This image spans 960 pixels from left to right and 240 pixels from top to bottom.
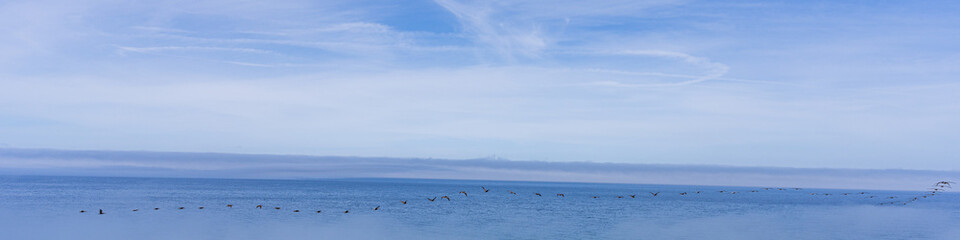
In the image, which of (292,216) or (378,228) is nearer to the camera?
(378,228)

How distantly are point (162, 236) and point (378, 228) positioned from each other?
549 inches

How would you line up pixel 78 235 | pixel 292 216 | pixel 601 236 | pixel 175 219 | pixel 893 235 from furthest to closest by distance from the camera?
pixel 292 216 < pixel 175 219 < pixel 893 235 < pixel 601 236 < pixel 78 235

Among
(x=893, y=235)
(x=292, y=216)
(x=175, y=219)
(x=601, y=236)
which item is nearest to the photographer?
(x=601, y=236)

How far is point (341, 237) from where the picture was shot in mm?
44844

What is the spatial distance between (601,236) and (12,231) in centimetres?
3596

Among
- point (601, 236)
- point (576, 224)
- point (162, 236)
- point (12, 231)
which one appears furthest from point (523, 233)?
point (12, 231)

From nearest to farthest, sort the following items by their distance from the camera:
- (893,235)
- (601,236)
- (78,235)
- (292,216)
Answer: (78,235) < (601,236) < (893,235) < (292,216)

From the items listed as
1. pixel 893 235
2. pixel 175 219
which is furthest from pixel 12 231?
pixel 893 235

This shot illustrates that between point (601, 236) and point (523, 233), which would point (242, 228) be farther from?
point (601, 236)

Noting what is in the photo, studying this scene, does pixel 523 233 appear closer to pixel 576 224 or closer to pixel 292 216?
pixel 576 224

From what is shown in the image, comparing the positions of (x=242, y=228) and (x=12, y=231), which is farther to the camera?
(x=242, y=228)

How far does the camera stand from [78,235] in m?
43.1

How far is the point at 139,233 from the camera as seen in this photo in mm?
44938

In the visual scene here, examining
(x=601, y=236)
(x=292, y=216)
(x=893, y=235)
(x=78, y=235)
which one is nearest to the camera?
(x=78, y=235)
